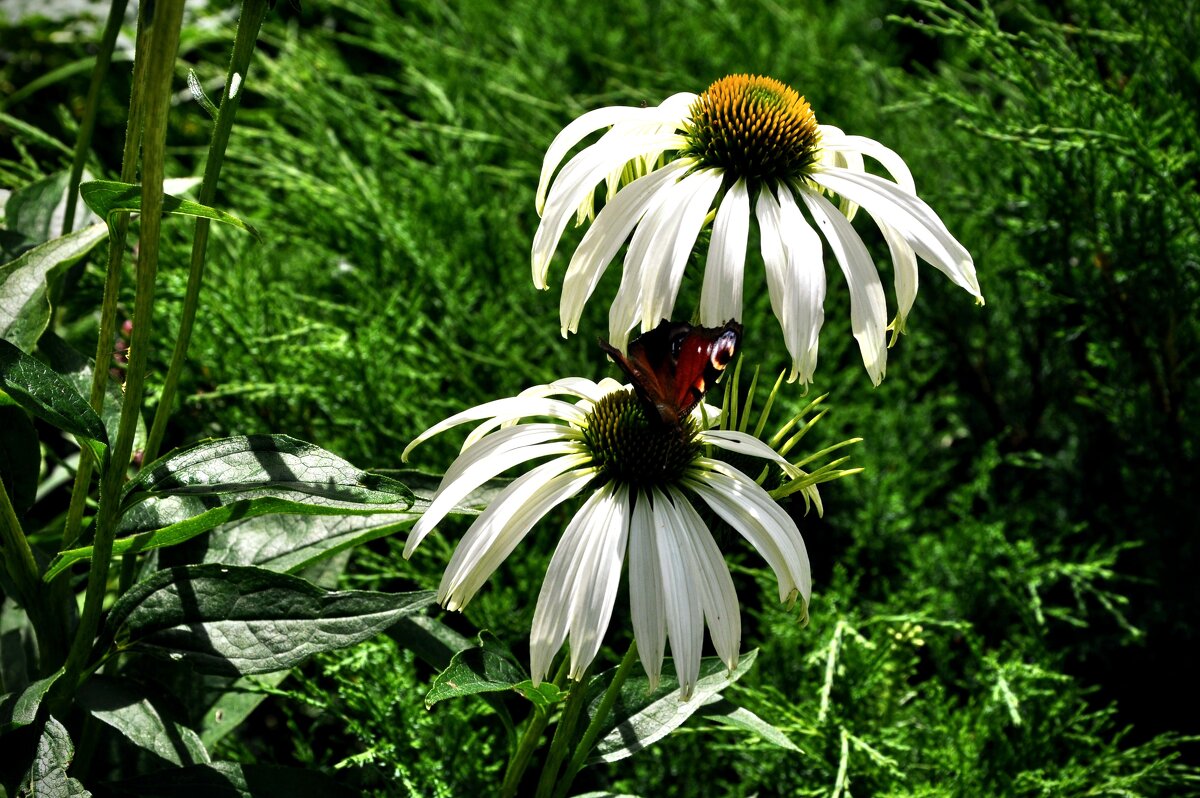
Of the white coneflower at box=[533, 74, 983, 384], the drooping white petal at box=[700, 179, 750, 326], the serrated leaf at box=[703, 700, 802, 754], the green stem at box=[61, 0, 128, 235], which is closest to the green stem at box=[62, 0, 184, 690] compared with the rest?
the green stem at box=[61, 0, 128, 235]

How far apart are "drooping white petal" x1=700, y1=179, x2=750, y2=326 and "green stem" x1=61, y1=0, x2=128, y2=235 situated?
0.52 metres

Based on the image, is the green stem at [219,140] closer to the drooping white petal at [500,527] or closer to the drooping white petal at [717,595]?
the drooping white petal at [500,527]

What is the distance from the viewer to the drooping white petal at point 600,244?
2.42ft

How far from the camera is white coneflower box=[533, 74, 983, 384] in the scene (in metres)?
0.71

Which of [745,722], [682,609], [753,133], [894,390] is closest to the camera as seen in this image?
[682,609]

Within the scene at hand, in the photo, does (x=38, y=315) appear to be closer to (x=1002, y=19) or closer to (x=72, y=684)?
(x=72, y=684)

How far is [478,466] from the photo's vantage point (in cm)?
75

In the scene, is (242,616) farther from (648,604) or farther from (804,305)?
(804,305)

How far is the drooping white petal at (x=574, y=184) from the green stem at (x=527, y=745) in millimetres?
313

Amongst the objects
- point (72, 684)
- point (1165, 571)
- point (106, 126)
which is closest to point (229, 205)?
point (106, 126)

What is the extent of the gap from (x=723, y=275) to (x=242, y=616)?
1.55ft

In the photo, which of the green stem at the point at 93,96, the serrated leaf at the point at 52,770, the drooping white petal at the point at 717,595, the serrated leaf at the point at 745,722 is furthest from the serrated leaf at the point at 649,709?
the green stem at the point at 93,96

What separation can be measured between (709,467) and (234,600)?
0.40 meters

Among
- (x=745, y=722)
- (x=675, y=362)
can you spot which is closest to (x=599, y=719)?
(x=745, y=722)
